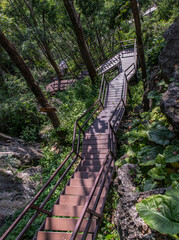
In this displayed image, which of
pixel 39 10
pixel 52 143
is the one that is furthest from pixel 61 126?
pixel 39 10

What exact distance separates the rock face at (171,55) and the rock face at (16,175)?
6211 mm

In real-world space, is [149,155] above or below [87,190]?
above

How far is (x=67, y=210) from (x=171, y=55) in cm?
562

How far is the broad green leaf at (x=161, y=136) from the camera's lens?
3042 mm

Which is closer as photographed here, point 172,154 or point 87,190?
point 172,154

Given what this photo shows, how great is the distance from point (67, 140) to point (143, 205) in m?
5.51

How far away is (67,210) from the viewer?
3.40 meters

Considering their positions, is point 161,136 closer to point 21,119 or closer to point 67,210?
point 67,210

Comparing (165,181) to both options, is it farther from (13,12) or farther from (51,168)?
(13,12)

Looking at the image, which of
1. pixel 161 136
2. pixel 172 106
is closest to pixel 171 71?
pixel 172 106

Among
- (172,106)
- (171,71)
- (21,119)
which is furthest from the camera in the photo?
(21,119)

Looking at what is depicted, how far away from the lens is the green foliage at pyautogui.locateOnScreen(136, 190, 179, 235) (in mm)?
1482

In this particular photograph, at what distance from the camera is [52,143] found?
7730 mm

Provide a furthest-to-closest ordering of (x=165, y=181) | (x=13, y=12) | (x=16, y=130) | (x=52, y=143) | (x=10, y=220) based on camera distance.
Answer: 1. (x=13, y=12)
2. (x=16, y=130)
3. (x=52, y=143)
4. (x=10, y=220)
5. (x=165, y=181)
